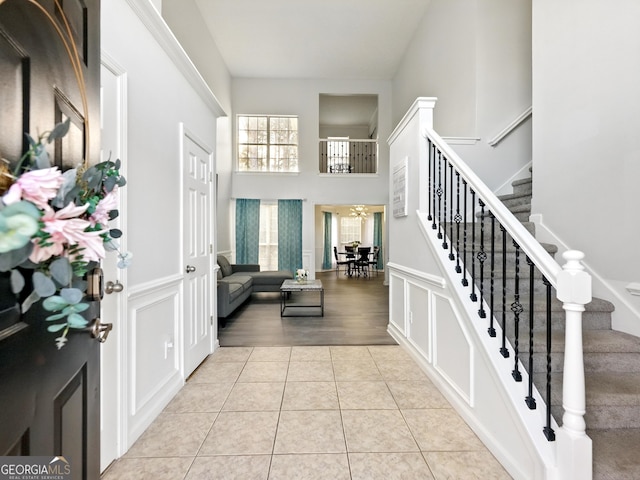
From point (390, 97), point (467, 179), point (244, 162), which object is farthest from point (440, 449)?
point (390, 97)

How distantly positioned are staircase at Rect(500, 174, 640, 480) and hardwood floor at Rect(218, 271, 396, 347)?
1.86m

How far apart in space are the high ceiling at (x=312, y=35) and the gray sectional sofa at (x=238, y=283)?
439 cm

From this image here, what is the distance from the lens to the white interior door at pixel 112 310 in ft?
5.36

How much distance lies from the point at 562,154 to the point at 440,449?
7.87 feet

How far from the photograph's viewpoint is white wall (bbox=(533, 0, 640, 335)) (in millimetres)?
1980

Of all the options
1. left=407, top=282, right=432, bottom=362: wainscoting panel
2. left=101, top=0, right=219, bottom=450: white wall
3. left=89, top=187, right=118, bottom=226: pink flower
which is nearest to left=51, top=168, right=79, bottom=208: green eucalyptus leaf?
left=89, top=187, right=118, bottom=226: pink flower

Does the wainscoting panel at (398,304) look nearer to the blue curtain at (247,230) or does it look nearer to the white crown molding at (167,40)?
the white crown molding at (167,40)

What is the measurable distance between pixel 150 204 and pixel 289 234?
563 centimetres

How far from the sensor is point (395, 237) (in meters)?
3.78

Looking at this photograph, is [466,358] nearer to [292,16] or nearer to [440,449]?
[440,449]

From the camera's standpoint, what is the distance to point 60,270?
1.77 feet

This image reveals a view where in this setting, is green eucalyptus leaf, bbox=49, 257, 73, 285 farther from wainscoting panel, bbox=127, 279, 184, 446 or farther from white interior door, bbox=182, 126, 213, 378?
white interior door, bbox=182, 126, 213, 378

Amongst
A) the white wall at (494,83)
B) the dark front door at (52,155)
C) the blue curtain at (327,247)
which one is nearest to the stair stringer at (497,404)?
the dark front door at (52,155)

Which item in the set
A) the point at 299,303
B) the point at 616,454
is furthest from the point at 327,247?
the point at 616,454
